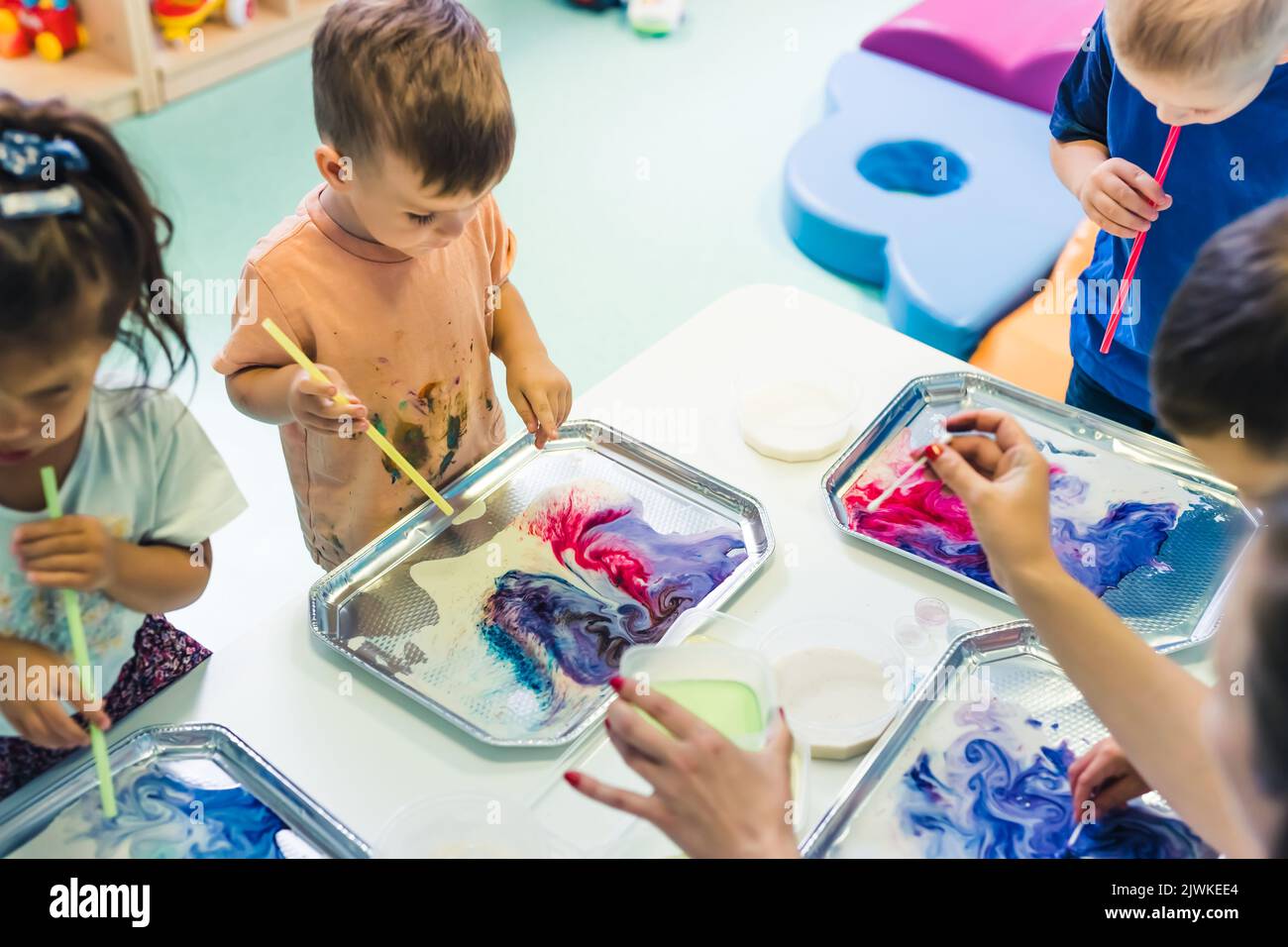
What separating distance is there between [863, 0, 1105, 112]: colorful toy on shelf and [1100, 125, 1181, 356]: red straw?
72.1 inches

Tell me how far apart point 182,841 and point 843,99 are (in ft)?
9.23

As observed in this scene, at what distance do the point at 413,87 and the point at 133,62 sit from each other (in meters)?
2.65

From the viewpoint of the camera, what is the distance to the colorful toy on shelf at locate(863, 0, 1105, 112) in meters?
3.26

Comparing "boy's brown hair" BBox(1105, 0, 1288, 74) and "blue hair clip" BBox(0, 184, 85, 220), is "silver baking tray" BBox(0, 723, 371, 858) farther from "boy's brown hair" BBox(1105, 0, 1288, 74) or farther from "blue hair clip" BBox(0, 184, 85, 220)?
"boy's brown hair" BBox(1105, 0, 1288, 74)


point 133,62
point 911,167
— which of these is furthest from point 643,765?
point 133,62

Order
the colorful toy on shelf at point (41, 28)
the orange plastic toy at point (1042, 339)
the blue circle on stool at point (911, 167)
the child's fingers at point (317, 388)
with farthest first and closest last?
the colorful toy on shelf at point (41, 28) < the blue circle on stool at point (911, 167) < the orange plastic toy at point (1042, 339) < the child's fingers at point (317, 388)

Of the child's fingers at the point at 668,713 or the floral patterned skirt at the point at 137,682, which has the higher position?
the child's fingers at the point at 668,713

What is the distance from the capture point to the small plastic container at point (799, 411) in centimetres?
150

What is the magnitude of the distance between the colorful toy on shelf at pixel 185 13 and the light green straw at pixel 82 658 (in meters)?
2.86

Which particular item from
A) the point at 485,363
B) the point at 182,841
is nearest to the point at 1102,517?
the point at 485,363

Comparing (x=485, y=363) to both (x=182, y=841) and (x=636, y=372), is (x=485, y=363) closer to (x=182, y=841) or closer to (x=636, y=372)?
(x=636, y=372)

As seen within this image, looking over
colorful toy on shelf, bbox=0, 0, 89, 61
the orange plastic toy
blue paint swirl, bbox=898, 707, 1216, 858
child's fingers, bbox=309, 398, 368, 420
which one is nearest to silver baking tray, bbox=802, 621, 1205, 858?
blue paint swirl, bbox=898, 707, 1216, 858

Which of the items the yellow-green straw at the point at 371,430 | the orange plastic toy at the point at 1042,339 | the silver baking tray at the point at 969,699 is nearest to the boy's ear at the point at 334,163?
the yellow-green straw at the point at 371,430

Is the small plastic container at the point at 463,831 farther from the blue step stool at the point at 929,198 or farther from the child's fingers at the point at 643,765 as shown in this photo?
the blue step stool at the point at 929,198
